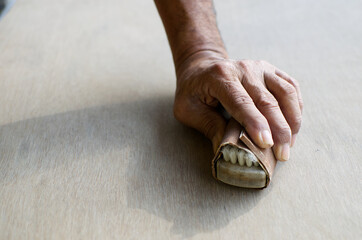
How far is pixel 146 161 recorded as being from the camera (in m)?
1.05

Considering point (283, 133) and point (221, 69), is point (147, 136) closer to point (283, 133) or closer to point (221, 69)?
point (221, 69)

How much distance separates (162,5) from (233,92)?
0.47 metres

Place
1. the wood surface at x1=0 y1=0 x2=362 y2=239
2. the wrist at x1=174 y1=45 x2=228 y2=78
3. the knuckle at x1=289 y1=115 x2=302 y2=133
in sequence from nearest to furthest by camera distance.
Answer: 1. the wood surface at x1=0 y1=0 x2=362 y2=239
2. the knuckle at x1=289 y1=115 x2=302 y2=133
3. the wrist at x1=174 y1=45 x2=228 y2=78

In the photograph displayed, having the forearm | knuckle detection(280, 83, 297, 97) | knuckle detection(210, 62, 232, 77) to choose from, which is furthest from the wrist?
knuckle detection(280, 83, 297, 97)

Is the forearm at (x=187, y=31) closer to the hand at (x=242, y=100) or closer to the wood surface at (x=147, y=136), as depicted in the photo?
the hand at (x=242, y=100)

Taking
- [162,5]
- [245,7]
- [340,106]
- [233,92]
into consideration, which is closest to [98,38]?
[162,5]

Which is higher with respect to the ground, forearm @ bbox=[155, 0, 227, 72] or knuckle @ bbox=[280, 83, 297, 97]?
forearm @ bbox=[155, 0, 227, 72]

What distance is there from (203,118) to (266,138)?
24 cm

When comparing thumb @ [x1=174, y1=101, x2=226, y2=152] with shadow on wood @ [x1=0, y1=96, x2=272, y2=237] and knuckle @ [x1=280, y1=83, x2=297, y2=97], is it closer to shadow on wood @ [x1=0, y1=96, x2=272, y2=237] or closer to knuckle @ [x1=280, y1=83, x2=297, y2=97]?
shadow on wood @ [x1=0, y1=96, x2=272, y2=237]

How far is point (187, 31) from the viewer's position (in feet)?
4.12

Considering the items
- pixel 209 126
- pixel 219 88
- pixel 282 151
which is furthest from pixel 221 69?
pixel 282 151

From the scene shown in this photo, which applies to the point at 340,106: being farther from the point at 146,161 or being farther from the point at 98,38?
the point at 98,38

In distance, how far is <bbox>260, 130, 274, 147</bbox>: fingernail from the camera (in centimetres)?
90

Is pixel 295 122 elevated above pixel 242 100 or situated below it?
below
